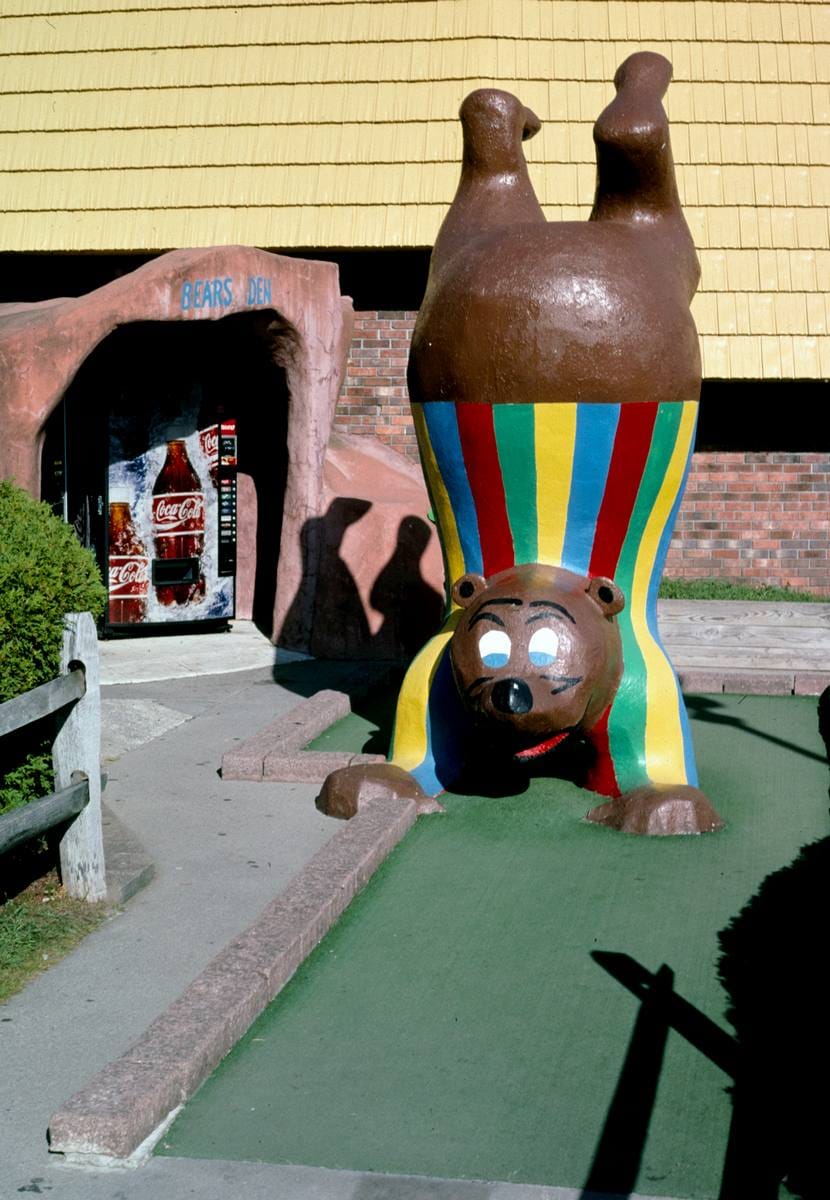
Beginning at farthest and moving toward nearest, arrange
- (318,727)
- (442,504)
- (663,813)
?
(318,727) → (442,504) → (663,813)

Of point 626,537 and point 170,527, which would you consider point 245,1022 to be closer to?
point 626,537

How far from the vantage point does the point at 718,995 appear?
5.18 m

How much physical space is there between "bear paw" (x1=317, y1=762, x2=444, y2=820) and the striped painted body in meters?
0.14

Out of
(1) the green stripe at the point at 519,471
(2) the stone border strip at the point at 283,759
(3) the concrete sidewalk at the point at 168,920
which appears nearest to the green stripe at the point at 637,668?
(1) the green stripe at the point at 519,471

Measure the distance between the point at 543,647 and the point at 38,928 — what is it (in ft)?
7.84

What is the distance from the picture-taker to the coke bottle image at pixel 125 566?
11961 millimetres

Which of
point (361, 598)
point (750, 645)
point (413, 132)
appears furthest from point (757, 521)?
point (413, 132)

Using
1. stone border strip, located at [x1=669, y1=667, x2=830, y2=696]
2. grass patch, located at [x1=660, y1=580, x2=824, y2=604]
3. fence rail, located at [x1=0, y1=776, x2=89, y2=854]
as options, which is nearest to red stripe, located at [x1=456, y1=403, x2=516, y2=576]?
fence rail, located at [x1=0, y1=776, x2=89, y2=854]

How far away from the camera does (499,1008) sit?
5070 mm

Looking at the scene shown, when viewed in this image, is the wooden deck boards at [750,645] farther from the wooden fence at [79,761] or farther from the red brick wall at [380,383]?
the wooden fence at [79,761]

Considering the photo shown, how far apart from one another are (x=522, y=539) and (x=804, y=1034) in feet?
10.2

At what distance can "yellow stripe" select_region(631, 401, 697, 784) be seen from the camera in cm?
728

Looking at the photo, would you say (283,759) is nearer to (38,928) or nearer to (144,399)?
(38,928)

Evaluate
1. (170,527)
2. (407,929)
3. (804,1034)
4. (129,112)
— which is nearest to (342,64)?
(129,112)
